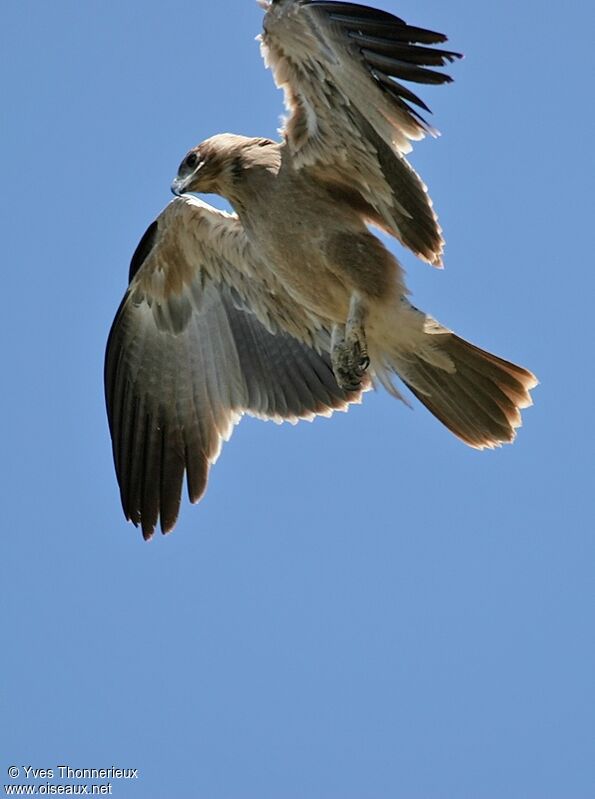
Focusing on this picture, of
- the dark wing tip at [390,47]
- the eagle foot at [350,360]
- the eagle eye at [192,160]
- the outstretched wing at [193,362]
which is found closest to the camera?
the dark wing tip at [390,47]

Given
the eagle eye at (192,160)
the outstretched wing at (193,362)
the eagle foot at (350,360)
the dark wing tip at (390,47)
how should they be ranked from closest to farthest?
the dark wing tip at (390,47), the eagle foot at (350,360), the eagle eye at (192,160), the outstretched wing at (193,362)

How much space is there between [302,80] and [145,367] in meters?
2.85

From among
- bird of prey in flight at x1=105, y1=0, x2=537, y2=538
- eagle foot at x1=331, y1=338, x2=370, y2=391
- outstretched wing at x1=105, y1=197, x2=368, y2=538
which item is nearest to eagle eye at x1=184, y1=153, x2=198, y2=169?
bird of prey in flight at x1=105, y1=0, x2=537, y2=538

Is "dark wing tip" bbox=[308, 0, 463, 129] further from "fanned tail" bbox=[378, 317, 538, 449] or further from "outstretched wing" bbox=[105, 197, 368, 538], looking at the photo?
"outstretched wing" bbox=[105, 197, 368, 538]

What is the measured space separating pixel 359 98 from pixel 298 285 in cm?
121

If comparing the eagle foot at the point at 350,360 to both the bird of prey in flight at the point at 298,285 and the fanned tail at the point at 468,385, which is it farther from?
the fanned tail at the point at 468,385

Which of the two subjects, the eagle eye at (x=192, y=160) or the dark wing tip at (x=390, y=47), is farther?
the eagle eye at (x=192, y=160)

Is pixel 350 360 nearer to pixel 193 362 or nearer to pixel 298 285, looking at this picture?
pixel 298 285

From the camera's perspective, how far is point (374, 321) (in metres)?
7.98

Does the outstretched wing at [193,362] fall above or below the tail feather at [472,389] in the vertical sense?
above

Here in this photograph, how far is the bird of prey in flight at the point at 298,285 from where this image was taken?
22.8ft

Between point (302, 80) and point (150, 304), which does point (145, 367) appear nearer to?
point (150, 304)

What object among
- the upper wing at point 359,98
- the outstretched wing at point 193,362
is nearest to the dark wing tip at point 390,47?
the upper wing at point 359,98

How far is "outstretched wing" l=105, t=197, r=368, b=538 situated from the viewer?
8.95m
